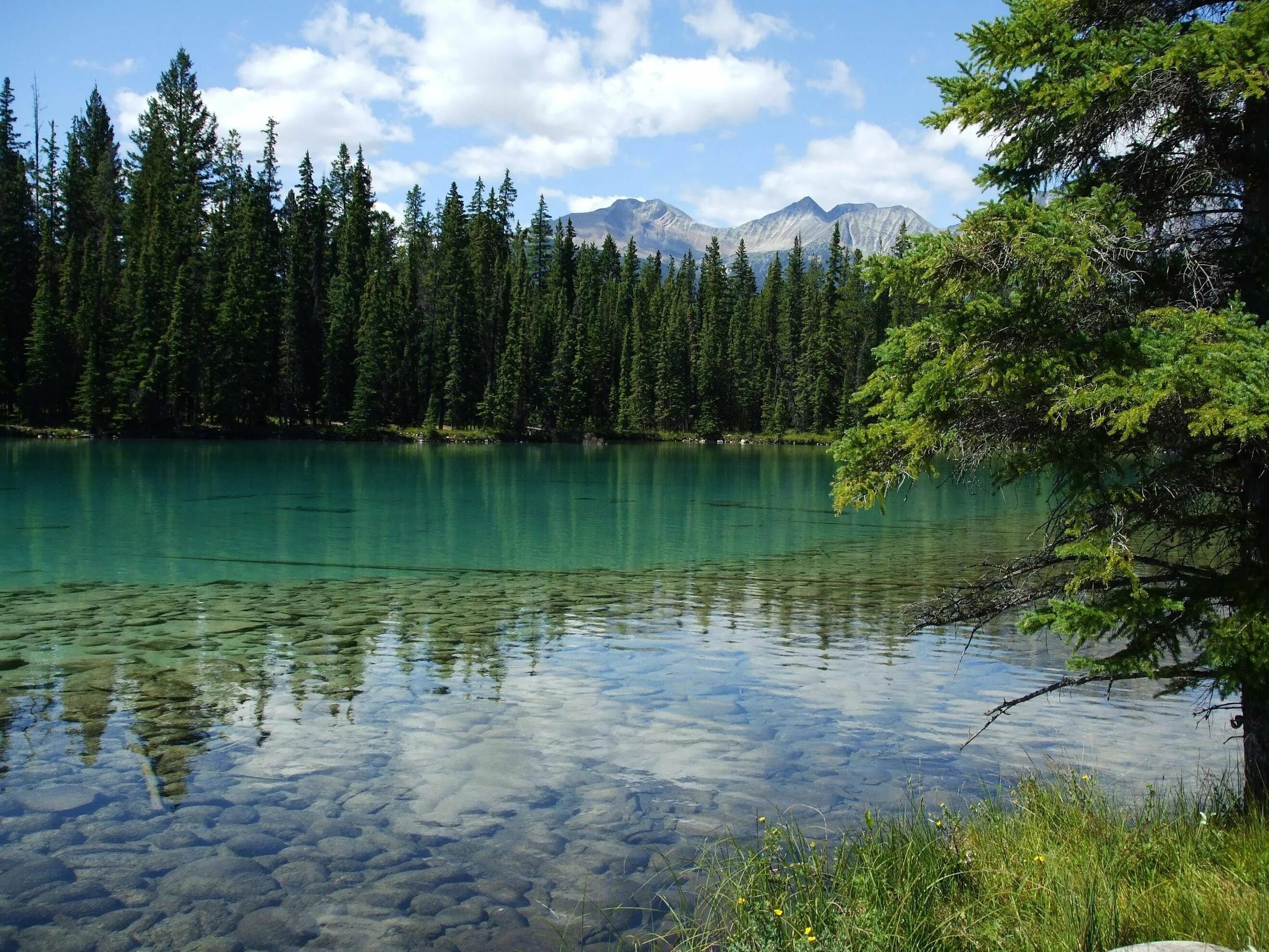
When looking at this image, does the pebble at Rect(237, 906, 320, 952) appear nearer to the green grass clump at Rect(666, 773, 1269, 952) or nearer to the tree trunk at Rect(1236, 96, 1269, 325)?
the green grass clump at Rect(666, 773, 1269, 952)

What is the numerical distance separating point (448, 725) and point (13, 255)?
86321 mm

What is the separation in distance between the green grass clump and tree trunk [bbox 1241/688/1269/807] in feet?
0.62

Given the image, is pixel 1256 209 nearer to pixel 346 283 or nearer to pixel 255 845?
pixel 255 845

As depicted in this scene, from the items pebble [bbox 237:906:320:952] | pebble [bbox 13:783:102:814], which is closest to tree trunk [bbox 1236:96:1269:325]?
pebble [bbox 237:906:320:952]

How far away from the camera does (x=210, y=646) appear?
13195 mm

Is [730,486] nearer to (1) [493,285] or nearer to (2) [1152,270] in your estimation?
(2) [1152,270]

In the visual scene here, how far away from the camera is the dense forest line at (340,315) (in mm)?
72688

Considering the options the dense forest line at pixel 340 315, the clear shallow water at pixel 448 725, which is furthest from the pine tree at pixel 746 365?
the clear shallow water at pixel 448 725

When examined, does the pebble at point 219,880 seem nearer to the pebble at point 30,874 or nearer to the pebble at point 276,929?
the pebble at point 276,929

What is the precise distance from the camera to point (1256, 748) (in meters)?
6.37

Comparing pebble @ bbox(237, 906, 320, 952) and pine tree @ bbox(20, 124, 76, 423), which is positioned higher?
Answer: pine tree @ bbox(20, 124, 76, 423)

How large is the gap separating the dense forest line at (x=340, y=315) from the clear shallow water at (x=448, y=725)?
54.5 metres

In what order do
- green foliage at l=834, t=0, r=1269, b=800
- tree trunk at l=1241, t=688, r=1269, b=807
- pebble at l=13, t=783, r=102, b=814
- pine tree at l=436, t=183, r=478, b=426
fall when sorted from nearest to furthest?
1. green foliage at l=834, t=0, r=1269, b=800
2. tree trunk at l=1241, t=688, r=1269, b=807
3. pebble at l=13, t=783, r=102, b=814
4. pine tree at l=436, t=183, r=478, b=426

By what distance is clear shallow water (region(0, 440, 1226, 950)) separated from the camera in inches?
251
